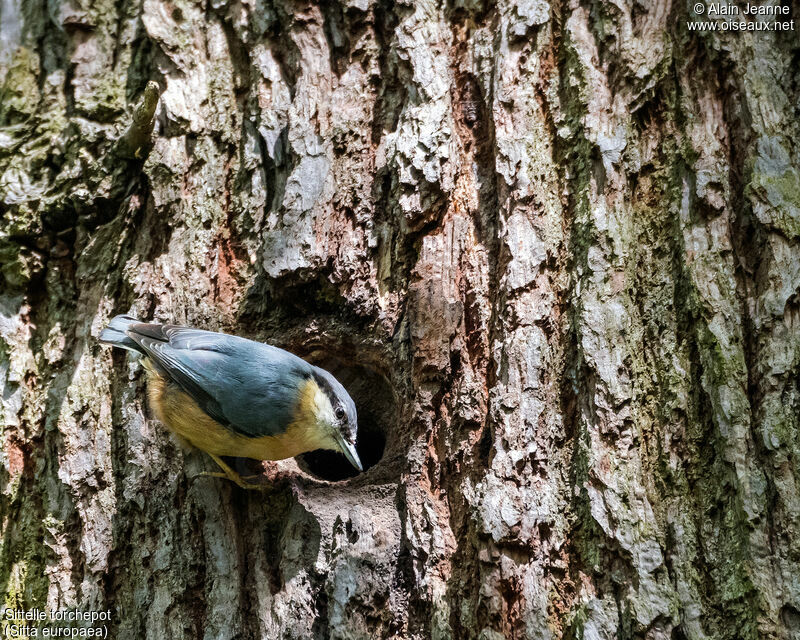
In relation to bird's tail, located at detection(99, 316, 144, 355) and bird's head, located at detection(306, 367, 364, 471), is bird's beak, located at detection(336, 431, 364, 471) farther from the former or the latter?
bird's tail, located at detection(99, 316, 144, 355)

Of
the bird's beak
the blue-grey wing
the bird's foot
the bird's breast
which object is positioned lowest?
the bird's foot

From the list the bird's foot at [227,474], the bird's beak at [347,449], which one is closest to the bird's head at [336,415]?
the bird's beak at [347,449]

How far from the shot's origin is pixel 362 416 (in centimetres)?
341

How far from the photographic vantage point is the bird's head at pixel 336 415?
9.47 feet

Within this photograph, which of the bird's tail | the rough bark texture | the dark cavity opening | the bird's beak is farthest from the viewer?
the dark cavity opening

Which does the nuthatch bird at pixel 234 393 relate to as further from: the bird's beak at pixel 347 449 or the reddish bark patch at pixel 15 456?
the reddish bark patch at pixel 15 456

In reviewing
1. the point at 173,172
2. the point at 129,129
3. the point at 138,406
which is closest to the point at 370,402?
the point at 138,406

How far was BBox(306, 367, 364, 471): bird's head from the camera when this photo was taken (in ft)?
9.47

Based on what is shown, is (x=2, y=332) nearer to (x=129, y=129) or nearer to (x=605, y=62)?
(x=129, y=129)

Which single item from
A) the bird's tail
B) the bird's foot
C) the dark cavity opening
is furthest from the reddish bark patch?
the dark cavity opening

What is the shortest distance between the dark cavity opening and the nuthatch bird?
210mm

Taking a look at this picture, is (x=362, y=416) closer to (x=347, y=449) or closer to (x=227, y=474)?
(x=347, y=449)

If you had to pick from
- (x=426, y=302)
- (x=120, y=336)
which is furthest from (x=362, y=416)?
(x=120, y=336)

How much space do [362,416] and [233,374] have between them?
31.7 inches
